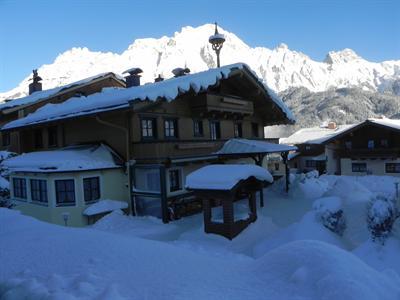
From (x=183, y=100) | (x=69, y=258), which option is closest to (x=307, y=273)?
(x=69, y=258)

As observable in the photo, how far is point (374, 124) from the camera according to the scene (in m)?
32.7

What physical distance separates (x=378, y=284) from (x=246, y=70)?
16959 millimetres

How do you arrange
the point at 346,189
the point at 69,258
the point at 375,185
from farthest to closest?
1. the point at 375,185
2. the point at 346,189
3. the point at 69,258

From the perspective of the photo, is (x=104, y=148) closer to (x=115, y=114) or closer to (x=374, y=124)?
(x=115, y=114)

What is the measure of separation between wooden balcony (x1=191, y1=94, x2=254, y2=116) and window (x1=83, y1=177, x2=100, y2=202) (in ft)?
21.2

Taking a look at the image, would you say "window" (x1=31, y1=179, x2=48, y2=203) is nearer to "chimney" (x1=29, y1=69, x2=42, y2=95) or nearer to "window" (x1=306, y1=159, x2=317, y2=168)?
"chimney" (x1=29, y1=69, x2=42, y2=95)

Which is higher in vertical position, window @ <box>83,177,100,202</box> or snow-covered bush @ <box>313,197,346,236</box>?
window @ <box>83,177,100,202</box>

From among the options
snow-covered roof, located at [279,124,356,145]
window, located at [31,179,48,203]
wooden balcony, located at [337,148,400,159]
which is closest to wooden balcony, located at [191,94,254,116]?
window, located at [31,179,48,203]

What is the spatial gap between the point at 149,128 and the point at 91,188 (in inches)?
152

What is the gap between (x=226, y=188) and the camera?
1173cm

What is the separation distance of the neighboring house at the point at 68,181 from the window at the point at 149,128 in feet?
5.79

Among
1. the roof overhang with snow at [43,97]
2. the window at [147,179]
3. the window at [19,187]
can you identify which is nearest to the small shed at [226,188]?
the window at [147,179]

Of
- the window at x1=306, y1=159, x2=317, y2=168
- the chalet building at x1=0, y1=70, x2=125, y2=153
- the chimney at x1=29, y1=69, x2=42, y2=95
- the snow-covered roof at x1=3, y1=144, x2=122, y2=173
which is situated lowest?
the window at x1=306, y1=159, x2=317, y2=168

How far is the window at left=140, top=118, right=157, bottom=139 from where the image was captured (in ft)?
53.2
